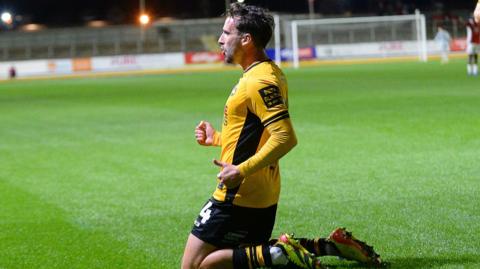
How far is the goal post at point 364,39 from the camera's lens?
179 ft

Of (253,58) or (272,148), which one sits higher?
(253,58)

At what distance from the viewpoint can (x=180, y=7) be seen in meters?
88.8

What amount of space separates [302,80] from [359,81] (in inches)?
145

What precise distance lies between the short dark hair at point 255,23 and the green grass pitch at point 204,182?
1.96 m

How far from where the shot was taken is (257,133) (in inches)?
214

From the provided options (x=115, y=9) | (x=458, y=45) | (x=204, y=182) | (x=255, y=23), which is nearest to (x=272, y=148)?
(x=255, y=23)

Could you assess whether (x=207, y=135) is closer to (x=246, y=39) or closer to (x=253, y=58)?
(x=253, y=58)

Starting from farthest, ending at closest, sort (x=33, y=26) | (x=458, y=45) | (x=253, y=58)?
(x=33, y=26), (x=458, y=45), (x=253, y=58)

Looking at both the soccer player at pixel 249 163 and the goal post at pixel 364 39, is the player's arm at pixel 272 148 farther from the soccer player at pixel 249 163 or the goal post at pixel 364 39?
the goal post at pixel 364 39

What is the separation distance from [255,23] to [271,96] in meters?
0.47

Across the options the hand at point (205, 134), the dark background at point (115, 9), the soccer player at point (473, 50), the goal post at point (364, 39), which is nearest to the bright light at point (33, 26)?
the dark background at point (115, 9)

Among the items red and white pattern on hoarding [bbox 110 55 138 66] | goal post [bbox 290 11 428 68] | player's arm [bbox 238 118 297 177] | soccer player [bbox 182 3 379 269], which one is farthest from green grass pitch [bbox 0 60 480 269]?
red and white pattern on hoarding [bbox 110 55 138 66]

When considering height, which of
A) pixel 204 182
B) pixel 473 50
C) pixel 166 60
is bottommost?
pixel 204 182

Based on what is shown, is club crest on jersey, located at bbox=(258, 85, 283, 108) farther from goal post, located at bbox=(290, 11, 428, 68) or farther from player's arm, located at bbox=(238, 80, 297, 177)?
goal post, located at bbox=(290, 11, 428, 68)
